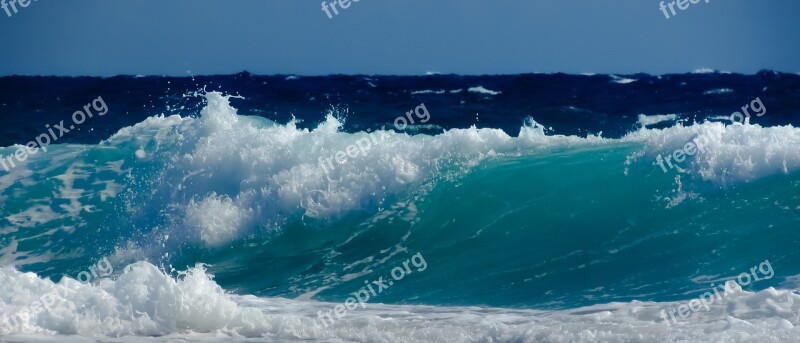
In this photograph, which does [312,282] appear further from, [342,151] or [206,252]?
[342,151]

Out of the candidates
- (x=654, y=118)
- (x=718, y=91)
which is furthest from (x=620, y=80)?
(x=654, y=118)

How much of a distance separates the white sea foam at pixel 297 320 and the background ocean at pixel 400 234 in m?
0.02

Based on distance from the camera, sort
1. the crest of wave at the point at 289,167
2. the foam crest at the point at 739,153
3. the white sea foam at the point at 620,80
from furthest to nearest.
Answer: the white sea foam at the point at 620,80 → the crest of wave at the point at 289,167 → the foam crest at the point at 739,153

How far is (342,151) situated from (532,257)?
3.54 metres

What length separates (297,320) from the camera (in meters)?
7.14

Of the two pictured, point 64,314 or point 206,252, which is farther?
point 206,252

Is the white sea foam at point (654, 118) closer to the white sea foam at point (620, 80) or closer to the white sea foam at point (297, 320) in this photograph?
the white sea foam at point (620, 80)

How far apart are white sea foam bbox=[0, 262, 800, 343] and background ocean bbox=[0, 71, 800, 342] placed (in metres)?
0.02

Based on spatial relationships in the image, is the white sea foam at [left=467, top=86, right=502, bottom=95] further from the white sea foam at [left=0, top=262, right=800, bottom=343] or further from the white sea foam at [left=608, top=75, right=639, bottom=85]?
the white sea foam at [left=0, top=262, right=800, bottom=343]

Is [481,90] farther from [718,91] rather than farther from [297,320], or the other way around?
[297,320]

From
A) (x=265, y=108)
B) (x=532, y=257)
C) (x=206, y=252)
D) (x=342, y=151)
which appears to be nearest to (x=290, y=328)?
(x=532, y=257)

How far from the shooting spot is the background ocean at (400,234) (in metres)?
7.00

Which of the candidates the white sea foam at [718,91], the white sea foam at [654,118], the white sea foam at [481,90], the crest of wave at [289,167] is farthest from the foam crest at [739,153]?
the white sea foam at [481,90]

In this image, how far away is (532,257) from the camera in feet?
30.3
